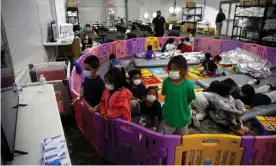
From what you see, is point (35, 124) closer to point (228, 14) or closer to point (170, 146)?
point (170, 146)

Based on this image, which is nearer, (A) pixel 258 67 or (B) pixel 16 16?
(B) pixel 16 16

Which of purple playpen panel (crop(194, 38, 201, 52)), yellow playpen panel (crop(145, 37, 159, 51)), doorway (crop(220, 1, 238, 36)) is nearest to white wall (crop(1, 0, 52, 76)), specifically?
yellow playpen panel (crop(145, 37, 159, 51))

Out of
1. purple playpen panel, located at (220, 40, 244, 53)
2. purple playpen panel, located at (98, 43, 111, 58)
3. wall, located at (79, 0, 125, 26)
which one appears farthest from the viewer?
wall, located at (79, 0, 125, 26)

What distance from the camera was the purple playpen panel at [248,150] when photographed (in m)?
1.86

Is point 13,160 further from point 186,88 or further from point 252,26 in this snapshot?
point 252,26

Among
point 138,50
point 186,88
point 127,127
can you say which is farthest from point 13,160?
point 138,50

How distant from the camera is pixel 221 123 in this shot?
122 inches

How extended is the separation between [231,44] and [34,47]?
6.38 meters

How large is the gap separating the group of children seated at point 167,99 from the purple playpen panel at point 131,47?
4.85 m

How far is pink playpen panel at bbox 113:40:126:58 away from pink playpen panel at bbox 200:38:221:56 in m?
3.07

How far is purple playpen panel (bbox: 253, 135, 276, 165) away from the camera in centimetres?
189

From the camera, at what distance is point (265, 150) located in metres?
1.97

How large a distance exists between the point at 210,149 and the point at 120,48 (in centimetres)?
612

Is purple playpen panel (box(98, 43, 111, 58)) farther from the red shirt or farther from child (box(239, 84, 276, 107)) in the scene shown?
child (box(239, 84, 276, 107))
